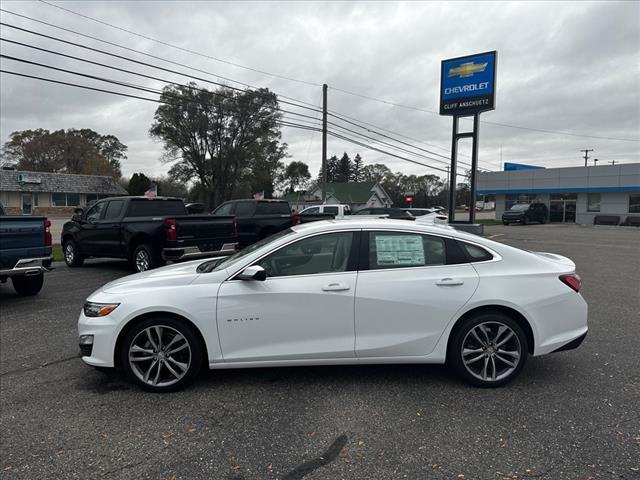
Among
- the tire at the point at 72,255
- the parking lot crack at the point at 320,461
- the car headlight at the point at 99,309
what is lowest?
the parking lot crack at the point at 320,461

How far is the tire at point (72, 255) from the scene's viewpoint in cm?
1154

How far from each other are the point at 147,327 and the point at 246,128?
4540 cm

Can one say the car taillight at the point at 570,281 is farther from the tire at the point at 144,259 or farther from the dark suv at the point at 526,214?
the dark suv at the point at 526,214

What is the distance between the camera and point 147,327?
376cm

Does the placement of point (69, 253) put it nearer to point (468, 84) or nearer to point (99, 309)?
point (99, 309)

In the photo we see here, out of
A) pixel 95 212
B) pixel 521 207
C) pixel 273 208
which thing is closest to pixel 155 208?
pixel 95 212

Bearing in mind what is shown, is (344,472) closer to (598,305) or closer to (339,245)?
(339,245)

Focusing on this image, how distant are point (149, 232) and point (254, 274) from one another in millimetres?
7046

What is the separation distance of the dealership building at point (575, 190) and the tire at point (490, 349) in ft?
131

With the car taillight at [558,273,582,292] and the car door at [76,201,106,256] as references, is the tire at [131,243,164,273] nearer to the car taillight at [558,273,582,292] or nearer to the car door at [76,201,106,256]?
the car door at [76,201,106,256]

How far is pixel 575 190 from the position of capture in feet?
127

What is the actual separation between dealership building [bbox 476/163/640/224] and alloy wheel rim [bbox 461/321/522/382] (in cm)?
3981

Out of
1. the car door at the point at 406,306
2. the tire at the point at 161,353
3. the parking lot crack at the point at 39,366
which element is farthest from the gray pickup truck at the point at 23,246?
the car door at the point at 406,306

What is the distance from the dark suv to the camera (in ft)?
124
